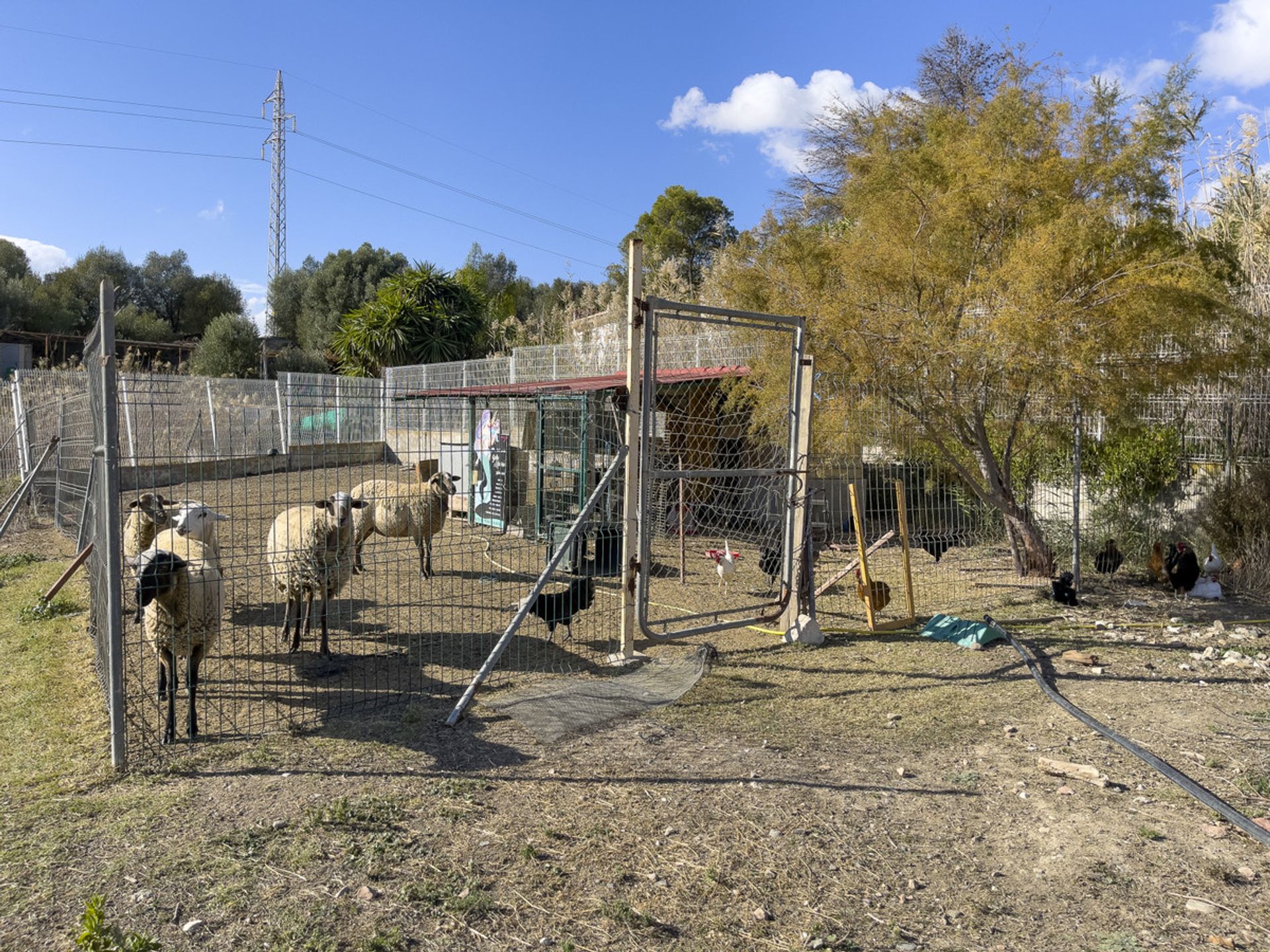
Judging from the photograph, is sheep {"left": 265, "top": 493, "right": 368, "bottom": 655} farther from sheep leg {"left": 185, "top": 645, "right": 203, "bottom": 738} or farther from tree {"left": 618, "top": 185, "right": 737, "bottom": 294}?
tree {"left": 618, "top": 185, "right": 737, "bottom": 294}

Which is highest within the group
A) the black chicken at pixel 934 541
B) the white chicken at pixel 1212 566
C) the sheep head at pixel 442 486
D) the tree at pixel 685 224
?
the tree at pixel 685 224

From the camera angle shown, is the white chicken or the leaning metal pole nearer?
the leaning metal pole

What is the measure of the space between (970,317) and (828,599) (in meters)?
3.31

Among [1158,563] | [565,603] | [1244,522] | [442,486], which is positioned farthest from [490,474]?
[1244,522]

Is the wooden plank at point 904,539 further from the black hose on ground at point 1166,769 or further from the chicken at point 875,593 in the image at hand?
the black hose on ground at point 1166,769

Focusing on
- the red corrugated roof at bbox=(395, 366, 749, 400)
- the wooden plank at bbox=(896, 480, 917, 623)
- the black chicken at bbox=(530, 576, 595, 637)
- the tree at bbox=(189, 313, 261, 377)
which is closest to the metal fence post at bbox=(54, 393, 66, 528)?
the red corrugated roof at bbox=(395, 366, 749, 400)

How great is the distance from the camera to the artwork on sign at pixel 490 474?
1284 centimetres

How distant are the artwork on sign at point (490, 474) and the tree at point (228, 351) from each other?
2278cm

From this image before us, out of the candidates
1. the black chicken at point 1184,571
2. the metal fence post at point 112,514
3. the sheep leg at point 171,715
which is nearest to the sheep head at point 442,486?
the sheep leg at point 171,715

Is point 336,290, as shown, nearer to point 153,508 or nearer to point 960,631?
point 153,508

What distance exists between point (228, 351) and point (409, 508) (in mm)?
28366

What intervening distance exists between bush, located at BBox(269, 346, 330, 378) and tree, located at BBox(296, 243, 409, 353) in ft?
4.88

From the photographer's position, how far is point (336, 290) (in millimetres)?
39969

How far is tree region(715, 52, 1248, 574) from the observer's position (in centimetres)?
721
